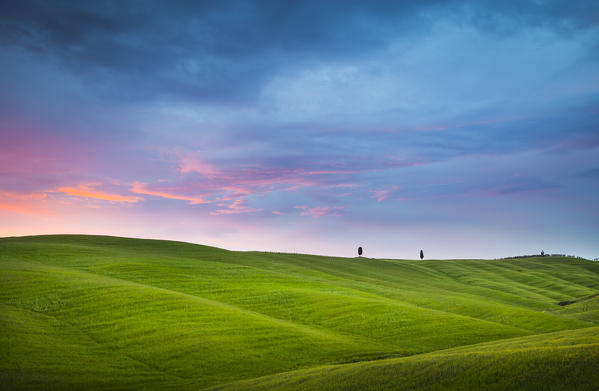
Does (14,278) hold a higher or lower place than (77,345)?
higher

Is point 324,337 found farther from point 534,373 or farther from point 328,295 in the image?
point 534,373

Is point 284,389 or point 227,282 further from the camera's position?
point 227,282

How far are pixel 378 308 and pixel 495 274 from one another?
241 ft

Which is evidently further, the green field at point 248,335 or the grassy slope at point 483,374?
the green field at point 248,335

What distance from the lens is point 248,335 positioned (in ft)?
91.2

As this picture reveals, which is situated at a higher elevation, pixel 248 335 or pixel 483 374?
pixel 483 374

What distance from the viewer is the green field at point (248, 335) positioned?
14758 millimetres

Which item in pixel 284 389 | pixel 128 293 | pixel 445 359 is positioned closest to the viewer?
pixel 445 359

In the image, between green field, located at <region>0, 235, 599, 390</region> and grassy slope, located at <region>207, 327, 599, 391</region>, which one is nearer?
grassy slope, located at <region>207, 327, 599, 391</region>

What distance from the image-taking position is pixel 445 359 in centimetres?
1570

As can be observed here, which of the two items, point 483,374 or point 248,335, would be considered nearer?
point 483,374

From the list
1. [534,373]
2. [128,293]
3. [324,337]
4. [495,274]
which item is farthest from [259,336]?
[495,274]

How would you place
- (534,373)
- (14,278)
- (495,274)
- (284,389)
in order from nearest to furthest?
(534,373)
(284,389)
(14,278)
(495,274)

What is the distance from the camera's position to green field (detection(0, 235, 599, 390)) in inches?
581
